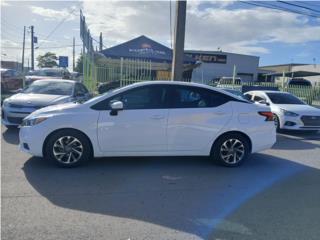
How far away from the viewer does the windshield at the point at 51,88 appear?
365 inches

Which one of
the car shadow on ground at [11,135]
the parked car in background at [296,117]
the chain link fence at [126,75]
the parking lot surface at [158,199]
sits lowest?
the parking lot surface at [158,199]

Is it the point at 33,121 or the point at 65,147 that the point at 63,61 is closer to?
the point at 33,121

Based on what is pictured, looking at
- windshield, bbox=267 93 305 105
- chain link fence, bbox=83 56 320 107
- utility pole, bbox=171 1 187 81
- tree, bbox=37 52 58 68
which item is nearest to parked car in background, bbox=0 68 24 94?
chain link fence, bbox=83 56 320 107

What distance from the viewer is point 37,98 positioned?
844 centimetres

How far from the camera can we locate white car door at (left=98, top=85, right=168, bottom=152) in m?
5.50

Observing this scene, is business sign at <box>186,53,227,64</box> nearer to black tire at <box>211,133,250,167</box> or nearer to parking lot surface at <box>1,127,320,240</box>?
black tire at <box>211,133,250,167</box>

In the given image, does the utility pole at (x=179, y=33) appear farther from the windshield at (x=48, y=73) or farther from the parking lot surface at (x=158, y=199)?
the windshield at (x=48, y=73)

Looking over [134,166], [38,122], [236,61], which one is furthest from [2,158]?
[236,61]

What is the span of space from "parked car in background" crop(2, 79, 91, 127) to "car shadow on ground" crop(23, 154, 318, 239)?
2.37 metres

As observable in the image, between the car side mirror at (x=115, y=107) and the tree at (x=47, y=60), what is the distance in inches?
3168

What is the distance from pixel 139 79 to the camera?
1486 cm

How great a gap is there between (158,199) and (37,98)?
543 cm

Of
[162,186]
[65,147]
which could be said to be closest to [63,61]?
[65,147]

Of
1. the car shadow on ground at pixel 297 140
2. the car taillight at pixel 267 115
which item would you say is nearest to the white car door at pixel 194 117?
the car taillight at pixel 267 115
